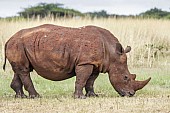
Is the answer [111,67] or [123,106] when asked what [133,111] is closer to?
[123,106]

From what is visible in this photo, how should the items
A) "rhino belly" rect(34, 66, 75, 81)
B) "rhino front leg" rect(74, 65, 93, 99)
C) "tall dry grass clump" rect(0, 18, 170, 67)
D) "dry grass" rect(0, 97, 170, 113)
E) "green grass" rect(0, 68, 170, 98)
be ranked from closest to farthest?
1. "dry grass" rect(0, 97, 170, 113)
2. "rhino front leg" rect(74, 65, 93, 99)
3. "rhino belly" rect(34, 66, 75, 81)
4. "green grass" rect(0, 68, 170, 98)
5. "tall dry grass clump" rect(0, 18, 170, 67)

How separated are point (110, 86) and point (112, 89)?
0.53 meters

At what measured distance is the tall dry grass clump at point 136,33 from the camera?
64.8 ft

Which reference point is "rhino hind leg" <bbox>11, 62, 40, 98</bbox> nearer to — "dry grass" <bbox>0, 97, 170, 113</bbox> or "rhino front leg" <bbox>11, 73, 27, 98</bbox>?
"rhino front leg" <bbox>11, 73, 27, 98</bbox>

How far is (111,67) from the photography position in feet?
36.5

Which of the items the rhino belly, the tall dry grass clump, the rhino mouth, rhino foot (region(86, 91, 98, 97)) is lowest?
the tall dry grass clump

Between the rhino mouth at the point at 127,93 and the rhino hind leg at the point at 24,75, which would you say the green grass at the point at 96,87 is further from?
the rhino hind leg at the point at 24,75

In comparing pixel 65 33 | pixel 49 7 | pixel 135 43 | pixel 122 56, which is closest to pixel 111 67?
pixel 122 56

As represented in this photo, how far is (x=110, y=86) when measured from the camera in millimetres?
13344

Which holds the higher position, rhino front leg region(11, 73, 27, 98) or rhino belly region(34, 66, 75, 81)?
rhino belly region(34, 66, 75, 81)

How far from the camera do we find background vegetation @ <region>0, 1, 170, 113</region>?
9562 mm

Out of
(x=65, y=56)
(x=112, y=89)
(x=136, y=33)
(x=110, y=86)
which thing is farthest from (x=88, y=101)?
Result: (x=136, y=33)

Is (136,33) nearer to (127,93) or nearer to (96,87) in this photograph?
(96,87)

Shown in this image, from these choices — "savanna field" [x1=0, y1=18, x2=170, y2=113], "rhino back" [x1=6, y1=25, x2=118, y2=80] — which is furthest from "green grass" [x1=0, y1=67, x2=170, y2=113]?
"rhino back" [x1=6, y1=25, x2=118, y2=80]
